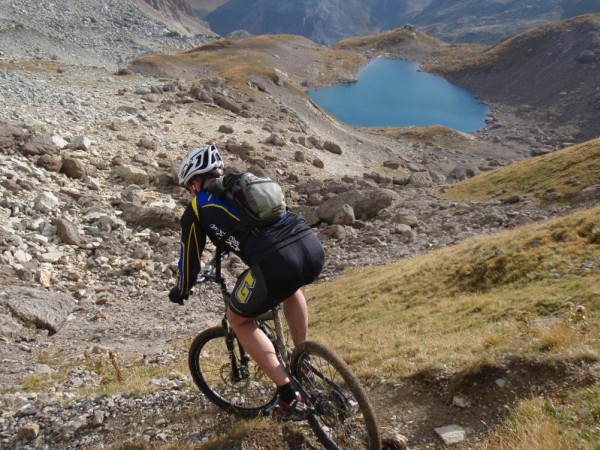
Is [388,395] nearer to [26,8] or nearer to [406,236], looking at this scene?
[406,236]

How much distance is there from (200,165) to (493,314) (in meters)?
8.20

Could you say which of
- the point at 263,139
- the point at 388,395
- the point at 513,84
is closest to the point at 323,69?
the point at 513,84

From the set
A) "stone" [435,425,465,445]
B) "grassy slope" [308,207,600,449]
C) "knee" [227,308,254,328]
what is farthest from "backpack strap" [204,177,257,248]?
"grassy slope" [308,207,600,449]

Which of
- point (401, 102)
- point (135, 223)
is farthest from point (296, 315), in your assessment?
point (401, 102)

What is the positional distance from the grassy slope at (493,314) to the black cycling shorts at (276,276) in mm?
2547

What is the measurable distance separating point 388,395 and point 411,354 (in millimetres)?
2018

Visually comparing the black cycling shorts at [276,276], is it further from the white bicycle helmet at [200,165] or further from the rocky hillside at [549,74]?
the rocky hillside at [549,74]

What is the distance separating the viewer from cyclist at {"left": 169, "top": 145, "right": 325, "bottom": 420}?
17.7 ft

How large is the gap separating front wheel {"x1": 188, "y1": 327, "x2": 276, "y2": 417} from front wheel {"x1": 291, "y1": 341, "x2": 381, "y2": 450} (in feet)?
3.56

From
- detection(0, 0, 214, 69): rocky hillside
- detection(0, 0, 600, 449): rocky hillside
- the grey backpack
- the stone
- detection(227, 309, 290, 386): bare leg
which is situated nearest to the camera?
Result: the grey backpack

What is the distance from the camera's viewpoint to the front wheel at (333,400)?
16.9 feet

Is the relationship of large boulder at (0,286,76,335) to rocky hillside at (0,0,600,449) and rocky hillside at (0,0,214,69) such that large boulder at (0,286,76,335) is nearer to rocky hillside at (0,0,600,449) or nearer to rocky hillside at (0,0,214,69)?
rocky hillside at (0,0,600,449)

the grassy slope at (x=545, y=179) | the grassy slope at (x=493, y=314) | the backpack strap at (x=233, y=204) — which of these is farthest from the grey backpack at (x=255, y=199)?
the grassy slope at (x=545, y=179)

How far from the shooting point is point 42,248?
58.6 feet
